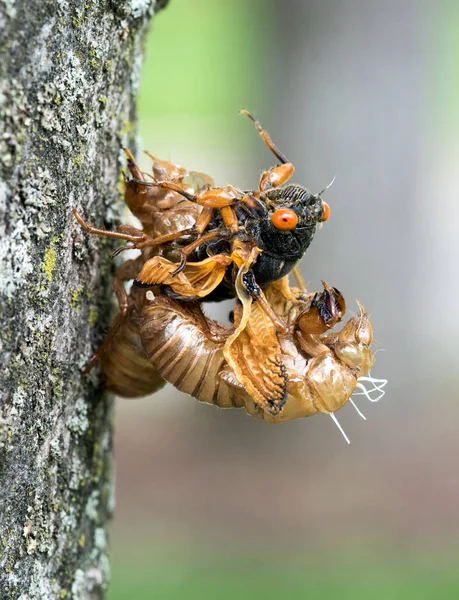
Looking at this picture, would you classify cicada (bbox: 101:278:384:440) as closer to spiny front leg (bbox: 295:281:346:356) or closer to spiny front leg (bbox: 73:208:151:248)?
spiny front leg (bbox: 295:281:346:356)

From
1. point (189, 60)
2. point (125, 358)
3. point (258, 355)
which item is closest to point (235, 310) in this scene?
point (258, 355)

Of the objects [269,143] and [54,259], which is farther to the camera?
[269,143]

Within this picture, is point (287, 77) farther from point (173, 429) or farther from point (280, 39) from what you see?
point (173, 429)

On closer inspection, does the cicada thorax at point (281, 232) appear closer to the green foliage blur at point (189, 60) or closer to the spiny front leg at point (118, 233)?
the spiny front leg at point (118, 233)

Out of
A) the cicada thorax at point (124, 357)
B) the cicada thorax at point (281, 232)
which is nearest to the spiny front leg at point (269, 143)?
the cicada thorax at point (281, 232)

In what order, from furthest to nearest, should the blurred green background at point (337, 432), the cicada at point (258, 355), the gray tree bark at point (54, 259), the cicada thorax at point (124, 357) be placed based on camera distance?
the blurred green background at point (337, 432)
the cicada thorax at point (124, 357)
the cicada at point (258, 355)
the gray tree bark at point (54, 259)

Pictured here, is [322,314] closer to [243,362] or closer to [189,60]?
[243,362]
